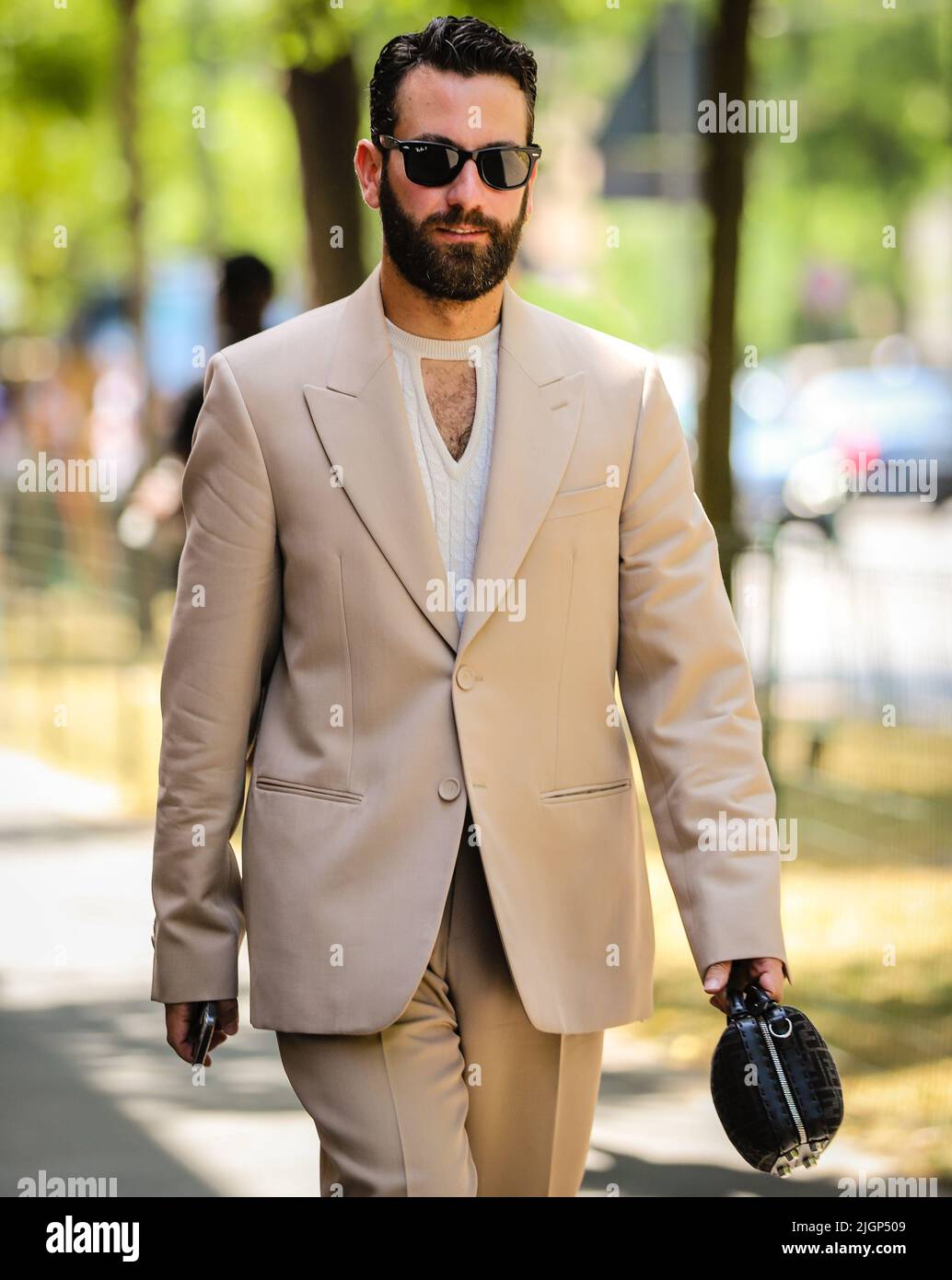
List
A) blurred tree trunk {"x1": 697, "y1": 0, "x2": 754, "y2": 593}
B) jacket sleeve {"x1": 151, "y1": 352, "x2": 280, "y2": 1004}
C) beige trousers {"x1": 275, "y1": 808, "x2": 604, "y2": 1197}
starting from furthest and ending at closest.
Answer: blurred tree trunk {"x1": 697, "y1": 0, "x2": 754, "y2": 593}, jacket sleeve {"x1": 151, "y1": 352, "x2": 280, "y2": 1004}, beige trousers {"x1": 275, "y1": 808, "x2": 604, "y2": 1197}

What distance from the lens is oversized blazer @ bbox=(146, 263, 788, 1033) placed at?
3.51 metres

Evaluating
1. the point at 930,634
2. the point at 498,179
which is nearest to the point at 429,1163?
the point at 498,179

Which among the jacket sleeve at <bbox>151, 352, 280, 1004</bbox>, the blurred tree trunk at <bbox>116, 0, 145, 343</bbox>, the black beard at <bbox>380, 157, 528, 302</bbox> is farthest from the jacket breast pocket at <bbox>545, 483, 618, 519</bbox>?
the blurred tree trunk at <bbox>116, 0, 145, 343</bbox>

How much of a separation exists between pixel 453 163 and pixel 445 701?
2.75 ft

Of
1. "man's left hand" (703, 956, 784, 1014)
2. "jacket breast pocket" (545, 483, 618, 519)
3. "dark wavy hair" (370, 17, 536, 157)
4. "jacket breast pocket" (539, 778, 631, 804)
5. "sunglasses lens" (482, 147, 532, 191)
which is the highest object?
"dark wavy hair" (370, 17, 536, 157)

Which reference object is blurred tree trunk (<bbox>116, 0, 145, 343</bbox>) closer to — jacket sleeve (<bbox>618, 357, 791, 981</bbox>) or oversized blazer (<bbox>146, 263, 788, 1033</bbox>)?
oversized blazer (<bbox>146, 263, 788, 1033</bbox>)

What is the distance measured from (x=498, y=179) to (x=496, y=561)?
60cm

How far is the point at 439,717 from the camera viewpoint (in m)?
3.52

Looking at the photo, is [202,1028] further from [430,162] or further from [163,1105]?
[163,1105]

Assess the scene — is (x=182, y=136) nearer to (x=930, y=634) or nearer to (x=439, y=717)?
(x=930, y=634)

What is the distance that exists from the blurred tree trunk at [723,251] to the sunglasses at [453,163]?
5743mm

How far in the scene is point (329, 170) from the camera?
10531 mm

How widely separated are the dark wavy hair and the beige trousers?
1165mm

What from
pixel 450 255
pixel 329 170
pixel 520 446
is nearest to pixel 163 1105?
pixel 520 446
